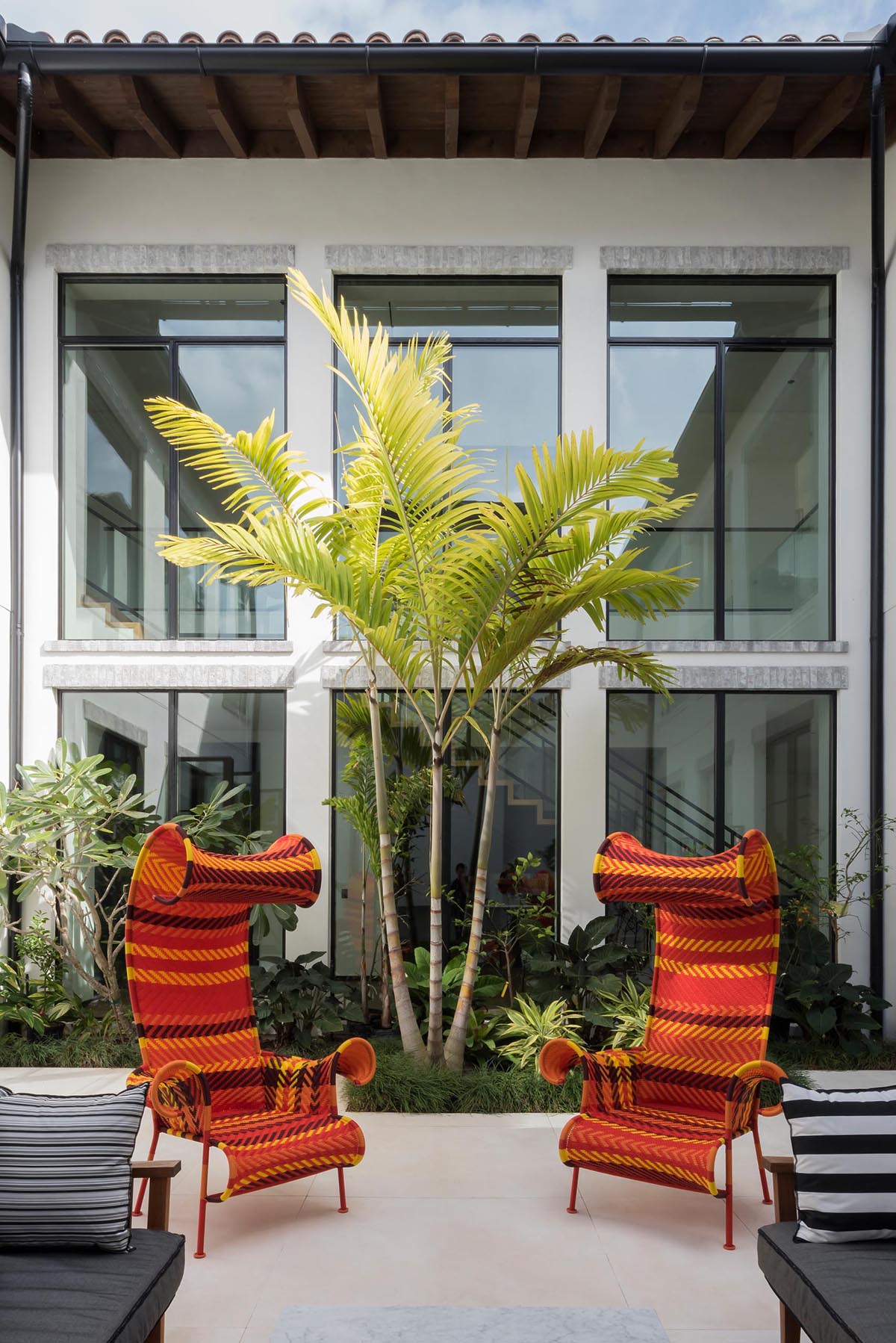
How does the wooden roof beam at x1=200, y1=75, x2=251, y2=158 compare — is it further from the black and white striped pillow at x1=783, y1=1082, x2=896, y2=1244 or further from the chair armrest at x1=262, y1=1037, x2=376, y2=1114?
the black and white striped pillow at x1=783, y1=1082, x2=896, y2=1244

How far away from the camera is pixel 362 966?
19.9 feet

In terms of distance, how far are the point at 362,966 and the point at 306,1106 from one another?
2.07 m

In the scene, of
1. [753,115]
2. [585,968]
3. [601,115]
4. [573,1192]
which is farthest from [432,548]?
[753,115]

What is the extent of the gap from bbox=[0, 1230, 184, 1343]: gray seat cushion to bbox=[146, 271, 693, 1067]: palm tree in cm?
262

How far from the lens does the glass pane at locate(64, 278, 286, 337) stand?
262 inches

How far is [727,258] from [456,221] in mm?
1842

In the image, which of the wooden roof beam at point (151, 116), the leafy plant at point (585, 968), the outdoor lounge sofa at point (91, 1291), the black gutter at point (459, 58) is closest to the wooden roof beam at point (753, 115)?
the black gutter at point (459, 58)

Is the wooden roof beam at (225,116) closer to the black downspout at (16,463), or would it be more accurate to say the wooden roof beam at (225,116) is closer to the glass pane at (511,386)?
the black downspout at (16,463)

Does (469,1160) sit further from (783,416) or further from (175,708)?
(783,416)

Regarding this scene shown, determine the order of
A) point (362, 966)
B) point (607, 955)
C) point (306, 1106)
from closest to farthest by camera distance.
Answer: point (306, 1106), point (607, 955), point (362, 966)

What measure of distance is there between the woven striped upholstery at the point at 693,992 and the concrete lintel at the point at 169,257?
458 centimetres

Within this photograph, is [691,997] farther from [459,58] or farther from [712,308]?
[459,58]

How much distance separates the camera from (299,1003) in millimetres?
5520

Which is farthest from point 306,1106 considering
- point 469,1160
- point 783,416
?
point 783,416
